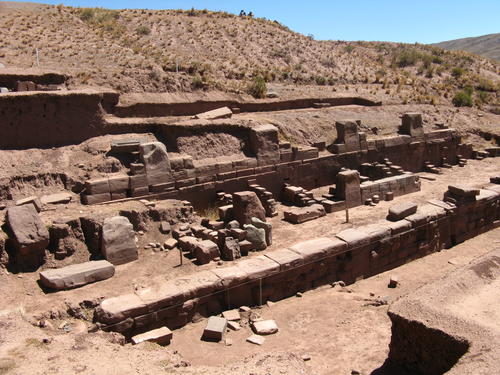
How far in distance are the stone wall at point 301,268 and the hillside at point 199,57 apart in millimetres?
10923

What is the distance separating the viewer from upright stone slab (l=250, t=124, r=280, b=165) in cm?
1540

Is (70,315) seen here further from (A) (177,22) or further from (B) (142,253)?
(A) (177,22)

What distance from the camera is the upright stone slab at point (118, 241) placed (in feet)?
33.3

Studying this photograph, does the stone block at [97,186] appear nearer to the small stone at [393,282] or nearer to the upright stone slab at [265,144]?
the upright stone slab at [265,144]

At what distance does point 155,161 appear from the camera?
1288cm

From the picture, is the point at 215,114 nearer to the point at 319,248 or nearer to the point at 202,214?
the point at 202,214

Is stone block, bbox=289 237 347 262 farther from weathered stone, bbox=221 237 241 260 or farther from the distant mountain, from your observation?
the distant mountain

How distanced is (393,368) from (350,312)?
238 centimetres

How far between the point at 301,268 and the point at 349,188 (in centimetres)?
549

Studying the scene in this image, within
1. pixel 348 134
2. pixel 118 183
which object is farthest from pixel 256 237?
pixel 348 134

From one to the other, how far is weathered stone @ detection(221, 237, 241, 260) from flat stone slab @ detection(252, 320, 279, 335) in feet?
7.25

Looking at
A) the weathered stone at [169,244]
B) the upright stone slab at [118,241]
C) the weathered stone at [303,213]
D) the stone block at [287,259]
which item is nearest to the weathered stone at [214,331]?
the stone block at [287,259]

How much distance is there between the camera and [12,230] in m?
9.54

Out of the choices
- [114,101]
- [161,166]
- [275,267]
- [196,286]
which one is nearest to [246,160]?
[161,166]
